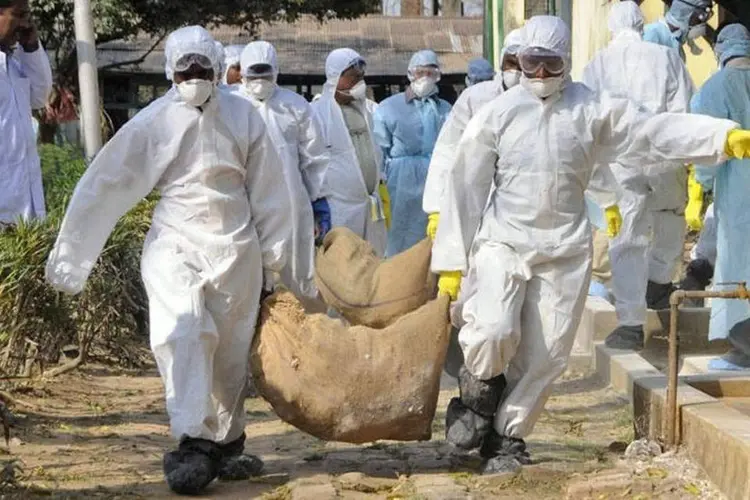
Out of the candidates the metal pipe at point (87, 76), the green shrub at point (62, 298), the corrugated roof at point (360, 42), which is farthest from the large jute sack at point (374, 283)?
the corrugated roof at point (360, 42)

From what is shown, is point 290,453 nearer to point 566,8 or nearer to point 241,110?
point 241,110

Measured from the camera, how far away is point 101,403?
8883 mm

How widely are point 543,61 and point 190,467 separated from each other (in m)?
2.12

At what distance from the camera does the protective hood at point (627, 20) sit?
32.4 feet

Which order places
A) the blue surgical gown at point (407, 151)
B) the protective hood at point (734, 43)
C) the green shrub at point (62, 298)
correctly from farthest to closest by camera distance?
the blue surgical gown at point (407, 151), the protective hood at point (734, 43), the green shrub at point (62, 298)

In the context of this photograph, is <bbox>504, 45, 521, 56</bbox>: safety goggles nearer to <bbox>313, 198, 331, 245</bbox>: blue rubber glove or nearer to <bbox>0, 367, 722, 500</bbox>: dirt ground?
<bbox>313, 198, 331, 245</bbox>: blue rubber glove

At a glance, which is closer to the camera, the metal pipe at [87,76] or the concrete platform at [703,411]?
the concrete platform at [703,411]

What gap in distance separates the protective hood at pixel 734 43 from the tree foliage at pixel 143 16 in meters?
16.0

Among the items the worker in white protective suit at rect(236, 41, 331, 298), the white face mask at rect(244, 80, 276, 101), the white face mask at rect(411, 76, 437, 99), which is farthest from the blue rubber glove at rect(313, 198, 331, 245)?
the white face mask at rect(411, 76, 437, 99)

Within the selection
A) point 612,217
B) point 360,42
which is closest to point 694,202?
point 612,217

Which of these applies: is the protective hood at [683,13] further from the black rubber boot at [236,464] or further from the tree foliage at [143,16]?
the tree foliage at [143,16]

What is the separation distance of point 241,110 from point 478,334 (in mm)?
1332

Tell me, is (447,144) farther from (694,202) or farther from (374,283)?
(694,202)

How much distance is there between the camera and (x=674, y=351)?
6.37 metres
